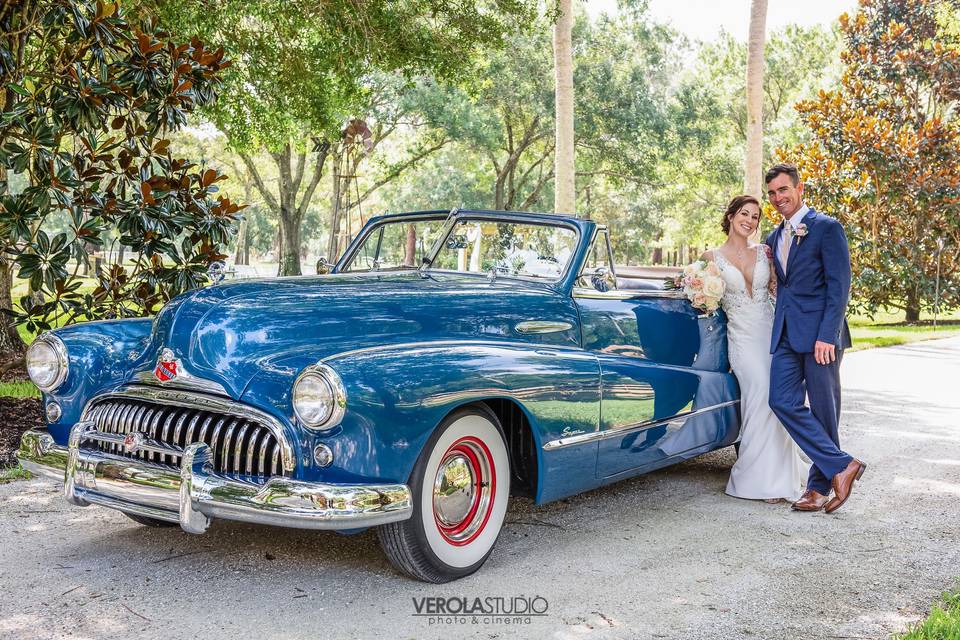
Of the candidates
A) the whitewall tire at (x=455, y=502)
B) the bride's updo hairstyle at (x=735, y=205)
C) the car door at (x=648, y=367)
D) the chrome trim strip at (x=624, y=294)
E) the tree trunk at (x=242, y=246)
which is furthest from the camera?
the tree trunk at (x=242, y=246)

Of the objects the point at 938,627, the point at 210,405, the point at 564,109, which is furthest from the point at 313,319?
the point at 564,109

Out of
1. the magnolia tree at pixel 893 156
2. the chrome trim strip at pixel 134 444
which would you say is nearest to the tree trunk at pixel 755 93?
the magnolia tree at pixel 893 156

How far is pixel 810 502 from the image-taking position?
16.8 ft

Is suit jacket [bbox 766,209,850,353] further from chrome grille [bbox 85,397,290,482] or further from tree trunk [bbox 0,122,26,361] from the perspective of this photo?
tree trunk [bbox 0,122,26,361]

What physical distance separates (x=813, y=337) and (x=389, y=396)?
2.77 m

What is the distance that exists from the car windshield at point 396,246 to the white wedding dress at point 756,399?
1822mm

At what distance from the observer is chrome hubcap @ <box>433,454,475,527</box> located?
3.69 meters

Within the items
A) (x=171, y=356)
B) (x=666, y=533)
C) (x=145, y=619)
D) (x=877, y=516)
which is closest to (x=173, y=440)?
(x=171, y=356)

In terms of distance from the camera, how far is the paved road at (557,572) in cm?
334

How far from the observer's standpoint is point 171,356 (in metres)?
3.71

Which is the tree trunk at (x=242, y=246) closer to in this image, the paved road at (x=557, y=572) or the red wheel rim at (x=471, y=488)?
the paved road at (x=557, y=572)

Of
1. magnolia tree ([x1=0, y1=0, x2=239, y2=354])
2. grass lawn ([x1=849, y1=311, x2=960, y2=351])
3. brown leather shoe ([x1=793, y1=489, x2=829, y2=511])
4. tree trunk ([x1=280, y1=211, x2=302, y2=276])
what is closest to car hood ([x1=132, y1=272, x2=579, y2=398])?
brown leather shoe ([x1=793, y1=489, x2=829, y2=511])

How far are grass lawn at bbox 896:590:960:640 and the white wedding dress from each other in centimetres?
190

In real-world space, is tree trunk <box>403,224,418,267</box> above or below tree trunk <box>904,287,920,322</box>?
above
